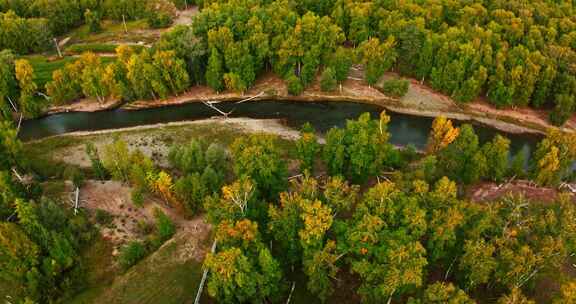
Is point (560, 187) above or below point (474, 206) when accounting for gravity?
below

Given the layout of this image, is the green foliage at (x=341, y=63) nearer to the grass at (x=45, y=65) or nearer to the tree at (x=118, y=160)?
the tree at (x=118, y=160)

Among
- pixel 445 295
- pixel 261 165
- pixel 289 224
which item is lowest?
pixel 445 295

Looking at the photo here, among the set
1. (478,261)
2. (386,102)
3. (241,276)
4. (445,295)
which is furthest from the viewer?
(386,102)

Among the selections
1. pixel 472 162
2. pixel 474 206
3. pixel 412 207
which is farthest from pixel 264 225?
pixel 472 162

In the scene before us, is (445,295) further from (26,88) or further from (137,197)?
(26,88)

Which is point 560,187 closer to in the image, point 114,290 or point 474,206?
point 474,206

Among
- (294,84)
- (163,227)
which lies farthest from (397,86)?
(163,227)

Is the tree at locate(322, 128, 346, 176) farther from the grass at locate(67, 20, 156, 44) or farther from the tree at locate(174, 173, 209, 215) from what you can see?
the grass at locate(67, 20, 156, 44)

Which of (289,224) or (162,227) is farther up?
(289,224)
